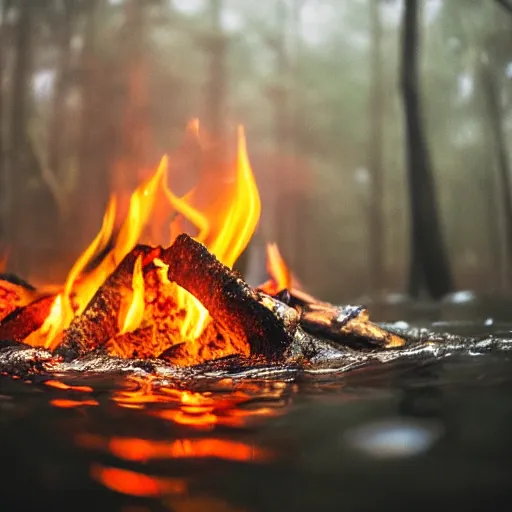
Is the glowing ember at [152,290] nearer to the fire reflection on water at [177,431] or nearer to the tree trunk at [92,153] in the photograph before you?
the fire reflection on water at [177,431]

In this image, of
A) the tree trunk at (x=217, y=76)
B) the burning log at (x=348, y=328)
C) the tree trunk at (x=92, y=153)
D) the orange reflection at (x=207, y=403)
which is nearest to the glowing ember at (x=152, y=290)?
the burning log at (x=348, y=328)

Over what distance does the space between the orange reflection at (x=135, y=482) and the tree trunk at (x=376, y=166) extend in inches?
295

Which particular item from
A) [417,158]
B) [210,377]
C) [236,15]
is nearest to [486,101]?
[417,158]

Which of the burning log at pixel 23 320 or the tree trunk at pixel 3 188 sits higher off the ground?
the tree trunk at pixel 3 188

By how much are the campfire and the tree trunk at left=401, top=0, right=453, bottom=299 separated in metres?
3.15

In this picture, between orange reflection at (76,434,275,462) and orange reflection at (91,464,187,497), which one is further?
orange reflection at (76,434,275,462)

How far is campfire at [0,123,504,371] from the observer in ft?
5.20

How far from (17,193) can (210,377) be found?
6.01 meters

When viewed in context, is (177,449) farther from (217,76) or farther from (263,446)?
(217,76)

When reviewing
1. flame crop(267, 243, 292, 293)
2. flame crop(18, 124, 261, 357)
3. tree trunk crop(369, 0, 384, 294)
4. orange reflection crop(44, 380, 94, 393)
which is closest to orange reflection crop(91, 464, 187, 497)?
orange reflection crop(44, 380, 94, 393)

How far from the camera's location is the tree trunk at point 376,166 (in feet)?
27.3

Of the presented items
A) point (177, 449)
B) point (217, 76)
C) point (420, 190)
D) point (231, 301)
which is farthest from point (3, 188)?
point (177, 449)

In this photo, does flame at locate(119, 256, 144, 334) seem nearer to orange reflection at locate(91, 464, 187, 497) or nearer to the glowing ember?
the glowing ember

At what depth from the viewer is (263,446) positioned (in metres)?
0.79
